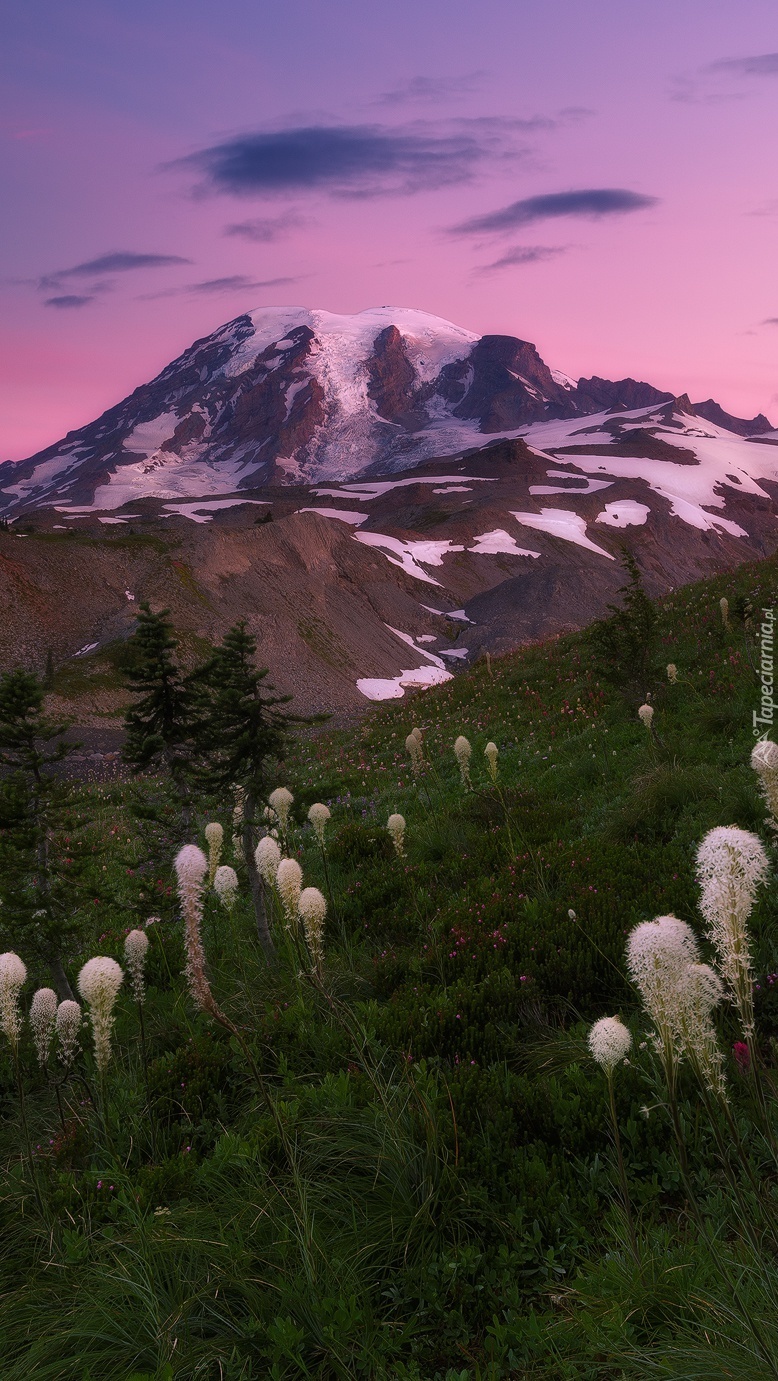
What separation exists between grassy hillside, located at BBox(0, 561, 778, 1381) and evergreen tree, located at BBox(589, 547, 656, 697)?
5839 millimetres

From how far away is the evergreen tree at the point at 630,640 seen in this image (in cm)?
1495

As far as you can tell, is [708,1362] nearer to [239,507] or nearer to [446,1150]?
[446,1150]

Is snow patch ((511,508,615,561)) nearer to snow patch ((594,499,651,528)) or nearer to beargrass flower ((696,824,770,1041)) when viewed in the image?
snow patch ((594,499,651,528))

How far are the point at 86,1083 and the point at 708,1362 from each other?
4535mm

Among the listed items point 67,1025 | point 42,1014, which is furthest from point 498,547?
point 67,1025

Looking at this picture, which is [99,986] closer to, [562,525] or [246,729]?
[246,729]

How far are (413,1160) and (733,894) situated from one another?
2945mm

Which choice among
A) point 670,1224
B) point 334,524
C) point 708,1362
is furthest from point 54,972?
point 334,524

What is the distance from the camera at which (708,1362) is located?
8.77ft

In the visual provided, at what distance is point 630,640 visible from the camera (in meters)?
14.9

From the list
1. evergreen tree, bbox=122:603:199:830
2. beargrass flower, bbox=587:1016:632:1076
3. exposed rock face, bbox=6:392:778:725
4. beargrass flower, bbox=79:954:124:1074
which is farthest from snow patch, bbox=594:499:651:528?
beargrass flower, bbox=587:1016:632:1076

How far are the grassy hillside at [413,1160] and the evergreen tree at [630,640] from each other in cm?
584

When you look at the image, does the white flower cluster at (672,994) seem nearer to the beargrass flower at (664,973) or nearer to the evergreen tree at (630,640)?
the beargrass flower at (664,973)

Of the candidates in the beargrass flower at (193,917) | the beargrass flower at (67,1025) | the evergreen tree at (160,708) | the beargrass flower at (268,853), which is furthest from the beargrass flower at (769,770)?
the evergreen tree at (160,708)
